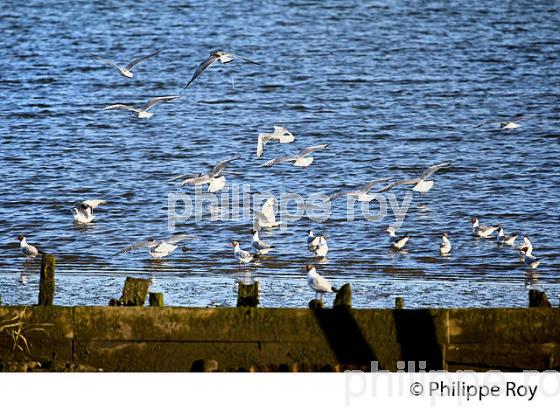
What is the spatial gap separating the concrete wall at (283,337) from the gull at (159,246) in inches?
197

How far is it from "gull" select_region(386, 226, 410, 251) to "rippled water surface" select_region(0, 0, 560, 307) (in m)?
0.18

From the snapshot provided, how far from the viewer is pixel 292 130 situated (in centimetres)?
2228

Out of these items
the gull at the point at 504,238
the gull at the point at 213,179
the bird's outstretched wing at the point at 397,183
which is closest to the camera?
the gull at the point at 504,238

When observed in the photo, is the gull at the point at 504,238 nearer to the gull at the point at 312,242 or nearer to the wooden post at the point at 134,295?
the gull at the point at 312,242

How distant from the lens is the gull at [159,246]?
13.6 m

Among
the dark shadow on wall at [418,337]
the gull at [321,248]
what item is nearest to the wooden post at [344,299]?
the dark shadow on wall at [418,337]

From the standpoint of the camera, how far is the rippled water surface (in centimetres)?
1323

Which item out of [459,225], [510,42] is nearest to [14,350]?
[459,225]

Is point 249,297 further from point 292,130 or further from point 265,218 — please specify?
point 292,130

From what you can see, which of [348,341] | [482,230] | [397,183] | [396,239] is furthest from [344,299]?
[397,183]

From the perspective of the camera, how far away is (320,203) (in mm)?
16891

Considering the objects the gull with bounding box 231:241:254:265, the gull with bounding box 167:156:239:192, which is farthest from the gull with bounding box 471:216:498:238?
the gull with bounding box 167:156:239:192

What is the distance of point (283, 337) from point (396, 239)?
235 inches
